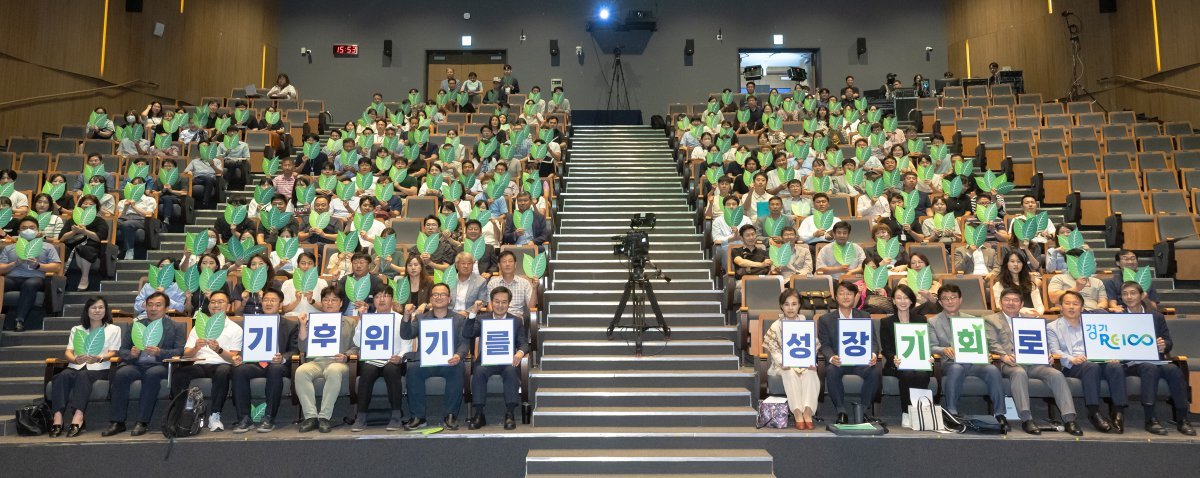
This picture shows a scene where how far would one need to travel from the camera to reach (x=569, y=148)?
1152 centimetres

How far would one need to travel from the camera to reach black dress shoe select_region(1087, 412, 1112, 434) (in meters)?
5.08

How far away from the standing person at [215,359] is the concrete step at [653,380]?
2010 millimetres

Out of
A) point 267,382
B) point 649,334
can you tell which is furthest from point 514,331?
point 267,382

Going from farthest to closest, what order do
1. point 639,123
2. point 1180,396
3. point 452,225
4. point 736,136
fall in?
point 639,123, point 736,136, point 452,225, point 1180,396

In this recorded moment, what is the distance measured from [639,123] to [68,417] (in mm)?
10905

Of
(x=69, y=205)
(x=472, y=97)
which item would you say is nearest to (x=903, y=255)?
(x=69, y=205)

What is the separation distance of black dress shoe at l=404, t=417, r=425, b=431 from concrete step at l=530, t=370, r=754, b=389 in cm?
86

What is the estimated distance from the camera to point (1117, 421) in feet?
16.8

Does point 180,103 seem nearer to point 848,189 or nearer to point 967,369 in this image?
point 848,189

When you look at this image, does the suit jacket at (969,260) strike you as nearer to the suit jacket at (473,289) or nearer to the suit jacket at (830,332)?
the suit jacket at (830,332)

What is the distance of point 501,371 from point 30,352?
3633 mm

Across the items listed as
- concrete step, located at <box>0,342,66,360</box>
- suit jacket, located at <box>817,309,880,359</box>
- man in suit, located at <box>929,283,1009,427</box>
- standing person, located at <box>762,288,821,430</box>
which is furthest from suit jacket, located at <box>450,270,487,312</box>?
man in suit, located at <box>929,283,1009,427</box>

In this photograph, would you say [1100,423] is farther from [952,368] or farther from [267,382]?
[267,382]

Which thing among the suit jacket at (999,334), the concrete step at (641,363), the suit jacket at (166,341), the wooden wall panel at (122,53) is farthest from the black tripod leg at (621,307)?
the wooden wall panel at (122,53)
